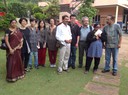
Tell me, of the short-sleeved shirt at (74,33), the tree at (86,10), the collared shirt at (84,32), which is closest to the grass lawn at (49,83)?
the short-sleeved shirt at (74,33)

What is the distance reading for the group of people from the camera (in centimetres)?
461

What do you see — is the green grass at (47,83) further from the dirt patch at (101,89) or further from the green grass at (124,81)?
the green grass at (124,81)

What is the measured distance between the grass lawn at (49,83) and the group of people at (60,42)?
21 centimetres

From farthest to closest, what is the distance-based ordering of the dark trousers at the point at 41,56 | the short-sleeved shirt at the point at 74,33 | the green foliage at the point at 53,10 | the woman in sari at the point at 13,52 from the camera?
the green foliage at the point at 53,10
the dark trousers at the point at 41,56
the short-sleeved shirt at the point at 74,33
the woman in sari at the point at 13,52

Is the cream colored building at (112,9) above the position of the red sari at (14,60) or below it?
above

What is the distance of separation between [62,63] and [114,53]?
147 cm

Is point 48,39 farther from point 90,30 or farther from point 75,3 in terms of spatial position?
point 75,3

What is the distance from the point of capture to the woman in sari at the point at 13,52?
4438 millimetres

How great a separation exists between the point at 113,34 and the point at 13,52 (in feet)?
8.77

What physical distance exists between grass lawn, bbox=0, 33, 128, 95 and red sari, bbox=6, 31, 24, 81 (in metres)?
0.18

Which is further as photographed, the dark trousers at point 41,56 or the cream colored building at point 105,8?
the cream colored building at point 105,8

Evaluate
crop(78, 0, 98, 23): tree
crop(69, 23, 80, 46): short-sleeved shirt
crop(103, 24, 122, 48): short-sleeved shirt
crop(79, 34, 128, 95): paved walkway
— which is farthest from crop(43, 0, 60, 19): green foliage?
crop(79, 34, 128, 95): paved walkway

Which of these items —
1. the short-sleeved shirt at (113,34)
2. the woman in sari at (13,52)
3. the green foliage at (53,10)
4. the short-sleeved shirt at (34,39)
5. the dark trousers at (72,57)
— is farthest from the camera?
the green foliage at (53,10)

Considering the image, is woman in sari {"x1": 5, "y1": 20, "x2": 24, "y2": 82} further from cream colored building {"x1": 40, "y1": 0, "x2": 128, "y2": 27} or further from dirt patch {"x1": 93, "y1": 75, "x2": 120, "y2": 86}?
cream colored building {"x1": 40, "y1": 0, "x2": 128, "y2": 27}
